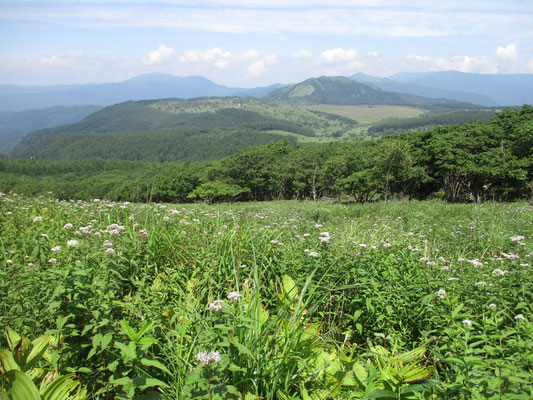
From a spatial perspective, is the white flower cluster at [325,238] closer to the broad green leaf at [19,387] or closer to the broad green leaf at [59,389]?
the broad green leaf at [59,389]

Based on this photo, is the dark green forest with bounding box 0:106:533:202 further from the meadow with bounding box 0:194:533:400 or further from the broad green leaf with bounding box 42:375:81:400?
the broad green leaf with bounding box 42:375:81:400

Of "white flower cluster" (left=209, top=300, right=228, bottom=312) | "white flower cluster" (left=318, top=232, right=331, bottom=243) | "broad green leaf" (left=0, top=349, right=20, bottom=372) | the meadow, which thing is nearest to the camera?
"broad green leaf" (left=0, top=349, right=20, bottom=372)

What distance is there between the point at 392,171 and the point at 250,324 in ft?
118

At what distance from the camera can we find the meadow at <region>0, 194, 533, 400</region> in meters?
2.09

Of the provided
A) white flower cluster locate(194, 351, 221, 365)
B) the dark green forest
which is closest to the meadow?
white flower cluster locate(194, 351, 221, 365)

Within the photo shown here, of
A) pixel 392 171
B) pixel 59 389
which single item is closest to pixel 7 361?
pixel 59 389

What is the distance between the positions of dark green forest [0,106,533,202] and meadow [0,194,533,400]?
306cm

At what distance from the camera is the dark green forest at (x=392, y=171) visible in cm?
2923

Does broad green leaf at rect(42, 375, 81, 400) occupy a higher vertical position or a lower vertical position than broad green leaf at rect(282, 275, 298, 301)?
lower

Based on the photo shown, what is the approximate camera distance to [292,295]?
320 cm

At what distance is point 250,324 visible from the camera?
2.50 m

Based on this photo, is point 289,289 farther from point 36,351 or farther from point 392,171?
point 392,171

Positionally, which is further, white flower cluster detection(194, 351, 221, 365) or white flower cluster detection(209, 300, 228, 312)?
white flower cluster detection(209, 300, 228, 312)

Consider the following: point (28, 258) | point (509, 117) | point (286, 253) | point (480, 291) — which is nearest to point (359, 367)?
point (480, 291)
